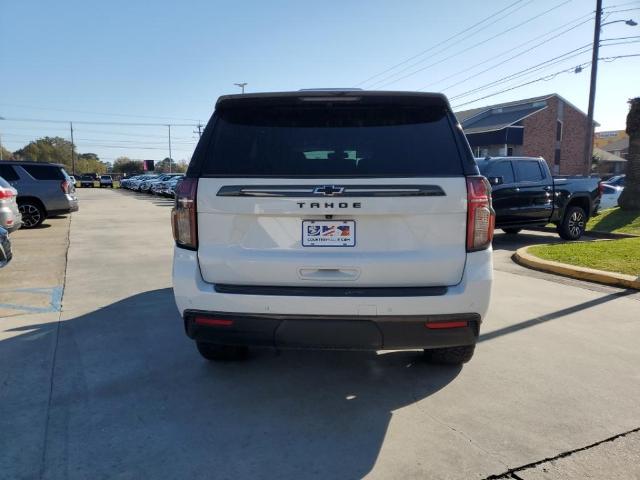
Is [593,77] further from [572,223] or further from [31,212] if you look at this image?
[31,212]

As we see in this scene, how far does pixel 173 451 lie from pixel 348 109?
2.35 meters

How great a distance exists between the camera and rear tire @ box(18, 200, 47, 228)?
13617 millimetres

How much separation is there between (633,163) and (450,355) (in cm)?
1379

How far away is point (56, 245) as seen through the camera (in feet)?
34.4

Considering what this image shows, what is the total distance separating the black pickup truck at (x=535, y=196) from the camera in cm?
1041

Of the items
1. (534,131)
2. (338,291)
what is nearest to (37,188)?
(338,291)

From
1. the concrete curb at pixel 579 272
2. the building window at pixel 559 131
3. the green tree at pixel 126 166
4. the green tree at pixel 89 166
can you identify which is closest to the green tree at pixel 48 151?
the green tree at pixel 89 166

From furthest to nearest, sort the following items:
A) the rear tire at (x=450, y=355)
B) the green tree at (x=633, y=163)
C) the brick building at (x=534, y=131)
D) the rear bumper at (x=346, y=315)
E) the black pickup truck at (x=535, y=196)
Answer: the brick building at (x=534, y=131)
the green tree at (x=633, y=163)
the black pickup truck at (x=535, y=196)
the rear tire at (x=450, y=355)
the rear bumper at (x=346, y=315)

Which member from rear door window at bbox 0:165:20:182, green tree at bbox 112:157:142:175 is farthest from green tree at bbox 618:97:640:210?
green tree at bbox 112:157:142:175

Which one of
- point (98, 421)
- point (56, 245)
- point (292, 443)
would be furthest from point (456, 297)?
point (56, 245)

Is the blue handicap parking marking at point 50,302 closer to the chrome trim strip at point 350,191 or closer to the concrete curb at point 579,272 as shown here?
the chrome trim strip at point 350,191

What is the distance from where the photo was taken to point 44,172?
1427 cm

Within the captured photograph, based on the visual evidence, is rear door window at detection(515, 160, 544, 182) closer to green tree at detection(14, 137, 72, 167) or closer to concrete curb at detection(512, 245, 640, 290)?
concrete curb at detection(512, 245, 640, 290)

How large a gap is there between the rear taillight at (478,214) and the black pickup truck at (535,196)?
7.29m
